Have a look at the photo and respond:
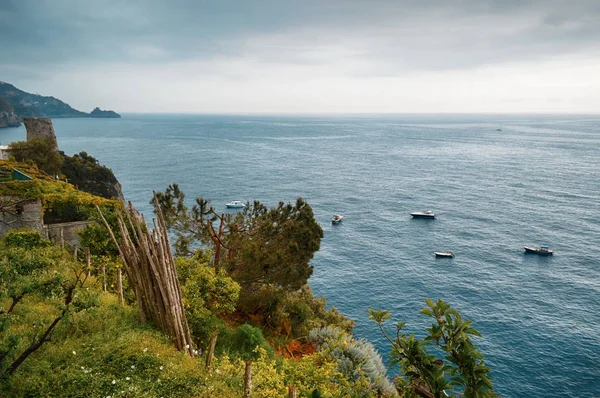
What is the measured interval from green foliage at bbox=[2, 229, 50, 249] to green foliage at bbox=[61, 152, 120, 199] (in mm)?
47959

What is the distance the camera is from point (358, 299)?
52.0 m

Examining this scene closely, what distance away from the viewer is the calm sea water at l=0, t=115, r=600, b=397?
4366cm

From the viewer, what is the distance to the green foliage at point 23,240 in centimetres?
2306

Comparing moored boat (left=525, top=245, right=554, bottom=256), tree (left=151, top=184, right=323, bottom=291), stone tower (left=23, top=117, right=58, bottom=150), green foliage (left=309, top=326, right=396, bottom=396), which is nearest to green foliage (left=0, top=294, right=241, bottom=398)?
green foliage (left=309, top=326, right=396, bottom=396)

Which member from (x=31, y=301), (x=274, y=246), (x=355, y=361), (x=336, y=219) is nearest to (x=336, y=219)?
(x=336, y=219)

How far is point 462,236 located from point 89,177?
7104 cm

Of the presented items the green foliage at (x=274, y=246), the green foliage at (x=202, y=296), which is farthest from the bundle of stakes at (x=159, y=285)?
the green foliage at (x=274, y=246)

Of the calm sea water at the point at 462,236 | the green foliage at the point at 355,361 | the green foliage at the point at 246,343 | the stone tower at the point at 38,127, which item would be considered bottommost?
the calm sea water at the point at 462,236

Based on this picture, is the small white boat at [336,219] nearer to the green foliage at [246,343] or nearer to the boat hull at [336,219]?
the boat hull at [336,219]

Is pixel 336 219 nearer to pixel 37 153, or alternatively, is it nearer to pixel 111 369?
pixel 37 153

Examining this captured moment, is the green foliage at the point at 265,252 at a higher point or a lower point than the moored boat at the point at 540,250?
higher

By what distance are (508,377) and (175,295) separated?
37.3 m

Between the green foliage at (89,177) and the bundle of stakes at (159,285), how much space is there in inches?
2350

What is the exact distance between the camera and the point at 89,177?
74.6m
